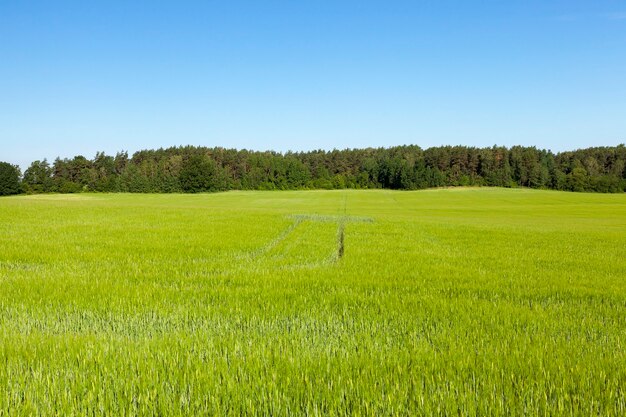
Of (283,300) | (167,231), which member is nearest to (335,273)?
Answer: (283,300)

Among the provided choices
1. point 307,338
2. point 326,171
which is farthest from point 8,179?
point 307,338

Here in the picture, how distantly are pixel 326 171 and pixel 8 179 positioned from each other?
10785cm

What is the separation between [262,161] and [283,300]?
16025 centimetres

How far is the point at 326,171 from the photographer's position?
551 feet

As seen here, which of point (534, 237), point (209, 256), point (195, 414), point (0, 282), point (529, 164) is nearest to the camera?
point (195, 414)

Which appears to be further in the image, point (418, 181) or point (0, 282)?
point (418, 181)

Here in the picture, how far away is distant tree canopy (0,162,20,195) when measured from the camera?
121 m

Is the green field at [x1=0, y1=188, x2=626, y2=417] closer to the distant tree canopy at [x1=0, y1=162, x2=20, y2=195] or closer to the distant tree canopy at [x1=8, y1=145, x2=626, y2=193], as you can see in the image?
the distant tree canopy at [x1=8, y1=145, x2=626, y2=193]

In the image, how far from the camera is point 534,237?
2550cm

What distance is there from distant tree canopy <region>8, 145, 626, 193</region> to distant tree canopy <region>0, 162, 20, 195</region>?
0.98 ft

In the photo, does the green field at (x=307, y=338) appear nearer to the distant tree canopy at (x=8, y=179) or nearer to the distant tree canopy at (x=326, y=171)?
the distant tree canopy at (x=326, y=171)

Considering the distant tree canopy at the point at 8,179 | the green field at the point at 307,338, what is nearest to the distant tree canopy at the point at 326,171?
the distant tree canopy at the point at 8,179

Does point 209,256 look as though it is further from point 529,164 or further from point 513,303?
point 529,164

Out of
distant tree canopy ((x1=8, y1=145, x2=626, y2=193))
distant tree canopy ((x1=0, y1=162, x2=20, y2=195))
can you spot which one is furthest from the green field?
distant tree canopy ((x1=0, y1=162, x2=20, y2=195))
